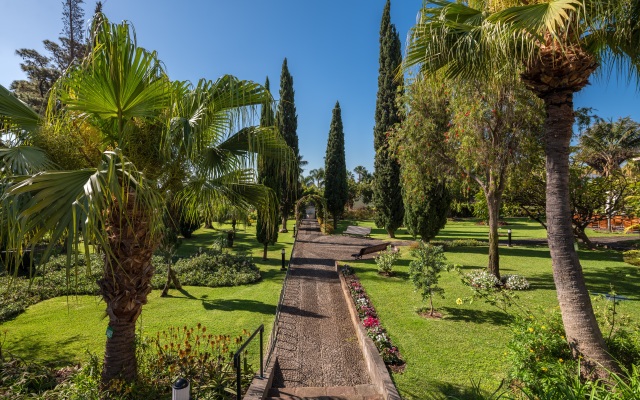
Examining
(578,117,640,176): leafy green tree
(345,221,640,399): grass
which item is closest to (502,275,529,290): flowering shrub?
(345,221,640,399): grass

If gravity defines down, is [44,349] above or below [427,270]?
below

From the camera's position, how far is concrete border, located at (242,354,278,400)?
13.0ft

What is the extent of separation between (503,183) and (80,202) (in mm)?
10681

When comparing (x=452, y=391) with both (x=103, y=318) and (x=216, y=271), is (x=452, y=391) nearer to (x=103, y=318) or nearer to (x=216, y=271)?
(x=103, y=318)

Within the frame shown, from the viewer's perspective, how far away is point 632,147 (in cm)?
3669

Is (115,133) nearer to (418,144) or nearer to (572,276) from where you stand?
(572,276)

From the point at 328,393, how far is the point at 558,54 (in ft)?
18.5

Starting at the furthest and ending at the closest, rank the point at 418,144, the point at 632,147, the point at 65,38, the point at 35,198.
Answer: the point at 632,147 < the point at 65,38 < the point at 418,144 < the point at 35,198

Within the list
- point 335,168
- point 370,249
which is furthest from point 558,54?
point 335,168

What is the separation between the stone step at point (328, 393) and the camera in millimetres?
4277

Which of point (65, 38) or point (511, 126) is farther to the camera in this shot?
point (65, 38)

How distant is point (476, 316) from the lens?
24.4ft

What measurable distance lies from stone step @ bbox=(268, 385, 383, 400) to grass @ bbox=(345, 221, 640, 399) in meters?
0.50

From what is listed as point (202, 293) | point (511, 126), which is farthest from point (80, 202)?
point (511, 126)
